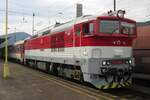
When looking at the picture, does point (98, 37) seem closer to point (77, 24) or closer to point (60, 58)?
point (77, 24)

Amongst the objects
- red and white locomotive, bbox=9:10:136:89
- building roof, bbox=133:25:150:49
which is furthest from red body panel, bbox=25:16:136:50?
building roof, bbox=133:25:150:49

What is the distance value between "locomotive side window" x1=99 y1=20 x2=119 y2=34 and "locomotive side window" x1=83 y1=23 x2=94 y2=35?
1.56 ft

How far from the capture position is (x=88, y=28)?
14.6m

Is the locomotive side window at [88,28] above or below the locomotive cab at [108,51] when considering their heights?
above

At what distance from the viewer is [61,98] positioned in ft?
40.3

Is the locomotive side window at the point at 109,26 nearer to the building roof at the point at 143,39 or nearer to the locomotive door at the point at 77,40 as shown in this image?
the locomotive door at the point at 77,40

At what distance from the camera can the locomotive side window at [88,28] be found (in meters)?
14.2

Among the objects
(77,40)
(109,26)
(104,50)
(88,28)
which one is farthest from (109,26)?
(77,40)

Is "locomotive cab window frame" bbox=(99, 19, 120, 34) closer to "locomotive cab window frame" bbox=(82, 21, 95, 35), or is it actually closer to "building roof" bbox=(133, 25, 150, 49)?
"locomotive cab window frame" bbox=(82, 21, 95, 35)

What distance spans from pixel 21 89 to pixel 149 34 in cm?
766

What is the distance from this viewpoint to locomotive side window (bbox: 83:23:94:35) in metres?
14.2

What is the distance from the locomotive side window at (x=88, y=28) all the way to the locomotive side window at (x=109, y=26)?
47 cm

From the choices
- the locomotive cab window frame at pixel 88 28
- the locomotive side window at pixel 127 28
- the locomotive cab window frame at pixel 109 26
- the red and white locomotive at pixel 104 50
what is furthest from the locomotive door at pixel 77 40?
the locomotive side window at pixel 127 28

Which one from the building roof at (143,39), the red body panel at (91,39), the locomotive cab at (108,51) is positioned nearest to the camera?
the locomotive cab at (108,51)
